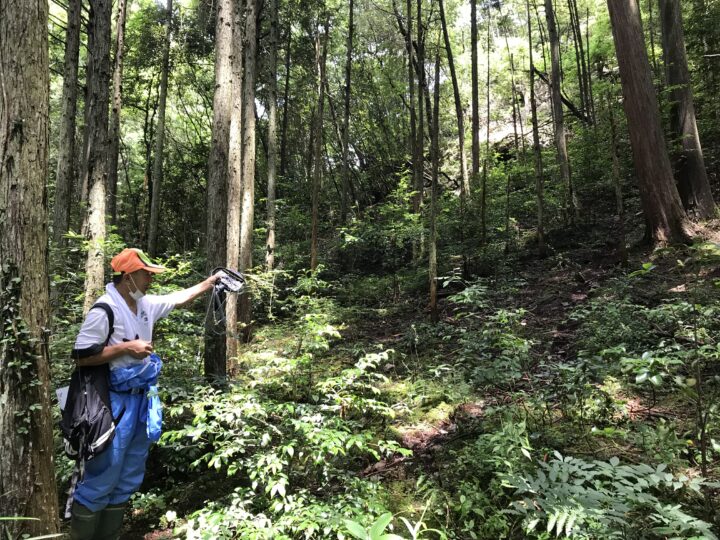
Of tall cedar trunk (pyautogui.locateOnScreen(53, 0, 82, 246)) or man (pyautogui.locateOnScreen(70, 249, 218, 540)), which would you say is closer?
man (pyautogui.locateOnScreen(70, 249, 218, 540))

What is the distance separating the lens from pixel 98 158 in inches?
282

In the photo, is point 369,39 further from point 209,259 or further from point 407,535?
point 407,535

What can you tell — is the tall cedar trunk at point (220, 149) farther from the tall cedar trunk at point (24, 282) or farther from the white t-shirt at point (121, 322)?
the tall cedar trunk at point (24, 282)

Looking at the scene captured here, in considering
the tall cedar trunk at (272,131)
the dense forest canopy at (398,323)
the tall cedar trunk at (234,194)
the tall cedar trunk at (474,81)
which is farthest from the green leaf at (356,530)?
the tall cedar trunk at (474,81)

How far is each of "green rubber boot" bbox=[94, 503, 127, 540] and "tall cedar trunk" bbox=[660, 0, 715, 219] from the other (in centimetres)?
1027

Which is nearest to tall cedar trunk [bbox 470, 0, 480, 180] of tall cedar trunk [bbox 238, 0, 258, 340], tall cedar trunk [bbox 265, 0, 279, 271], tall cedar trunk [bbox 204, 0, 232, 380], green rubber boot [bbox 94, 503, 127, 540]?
tall cedar trunk [bbox 265, 0, 279, 271]

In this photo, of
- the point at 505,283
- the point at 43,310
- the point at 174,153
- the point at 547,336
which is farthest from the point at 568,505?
the point at 174,153

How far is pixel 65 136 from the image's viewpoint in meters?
9.29

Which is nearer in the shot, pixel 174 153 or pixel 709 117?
pixel 709 117

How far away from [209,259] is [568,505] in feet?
16.2

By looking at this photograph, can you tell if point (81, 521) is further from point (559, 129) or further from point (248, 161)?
point (559, 129)

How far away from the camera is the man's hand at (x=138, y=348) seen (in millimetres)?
2799

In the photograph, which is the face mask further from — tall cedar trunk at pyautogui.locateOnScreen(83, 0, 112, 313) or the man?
tall cedar trunk at pyautogui.locateOnScreen(83, 0, 112, 313)

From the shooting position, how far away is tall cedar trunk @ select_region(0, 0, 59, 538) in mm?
2555
